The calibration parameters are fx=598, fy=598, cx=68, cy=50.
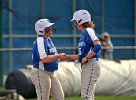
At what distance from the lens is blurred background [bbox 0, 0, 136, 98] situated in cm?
2045

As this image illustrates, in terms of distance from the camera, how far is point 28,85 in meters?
15.0

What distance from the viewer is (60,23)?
72.9 feet

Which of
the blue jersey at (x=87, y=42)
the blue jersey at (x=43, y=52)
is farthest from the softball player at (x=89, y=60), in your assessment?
the blue jersey at (x=43, y=52)

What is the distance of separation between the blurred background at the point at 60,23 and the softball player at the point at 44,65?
9248 mm

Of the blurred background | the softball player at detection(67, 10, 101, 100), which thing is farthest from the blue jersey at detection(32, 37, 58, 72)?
the blurred background

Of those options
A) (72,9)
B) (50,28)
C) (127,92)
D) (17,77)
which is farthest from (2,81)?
(50,28)

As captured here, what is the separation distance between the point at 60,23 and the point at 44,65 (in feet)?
41.3

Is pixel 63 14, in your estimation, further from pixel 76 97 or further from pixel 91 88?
pixel 91 88

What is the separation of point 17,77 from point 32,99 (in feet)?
2.89

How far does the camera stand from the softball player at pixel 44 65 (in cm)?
962

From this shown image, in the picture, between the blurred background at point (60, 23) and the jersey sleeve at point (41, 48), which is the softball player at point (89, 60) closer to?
the jersey sleeve at point (41, 48)

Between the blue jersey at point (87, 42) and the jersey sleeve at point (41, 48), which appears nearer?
the blue jersey at point (87, 42)

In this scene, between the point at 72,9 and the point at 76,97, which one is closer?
the point at 76,97

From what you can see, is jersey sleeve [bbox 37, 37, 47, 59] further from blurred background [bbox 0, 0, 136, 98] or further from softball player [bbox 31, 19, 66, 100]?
blurred background [bbox 0, 0, 136, 98]
